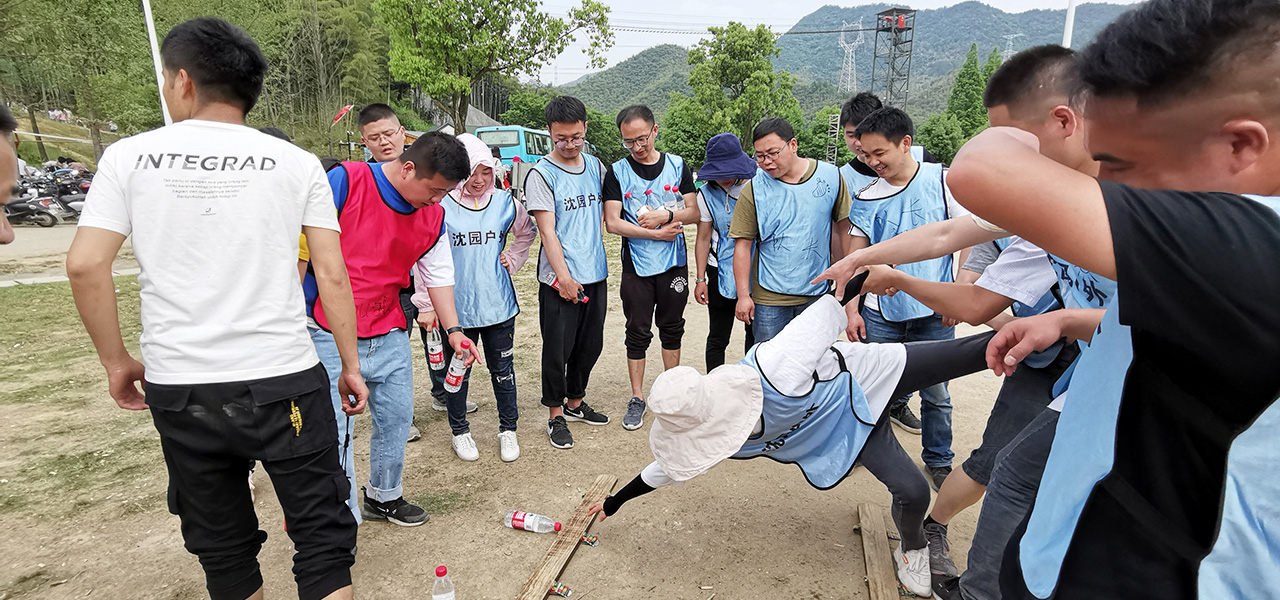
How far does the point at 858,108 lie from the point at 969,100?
129 feet

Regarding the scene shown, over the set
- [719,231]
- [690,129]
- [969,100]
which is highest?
[969,100]

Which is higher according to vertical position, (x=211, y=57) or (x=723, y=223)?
(x=211, y=57)

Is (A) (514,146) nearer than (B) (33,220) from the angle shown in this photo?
No

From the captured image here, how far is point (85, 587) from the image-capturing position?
103 inches

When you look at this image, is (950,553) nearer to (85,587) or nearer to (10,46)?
(85,587)

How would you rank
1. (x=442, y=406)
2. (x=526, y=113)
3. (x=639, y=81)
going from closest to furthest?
(x=442, y=406), (x=526, y=113), (x=639, y=81)

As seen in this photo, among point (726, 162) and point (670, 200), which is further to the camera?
point (670, 200)

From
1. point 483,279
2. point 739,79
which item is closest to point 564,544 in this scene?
point 483,279

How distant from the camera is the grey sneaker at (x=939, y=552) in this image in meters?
2.56

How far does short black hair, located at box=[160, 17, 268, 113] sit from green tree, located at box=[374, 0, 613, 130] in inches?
803

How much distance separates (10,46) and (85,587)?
59.4 feet

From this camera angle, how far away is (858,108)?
167 inches

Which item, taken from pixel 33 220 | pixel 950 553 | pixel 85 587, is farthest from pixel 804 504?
Result: pixel 33 220

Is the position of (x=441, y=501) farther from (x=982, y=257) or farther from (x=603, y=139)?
(x=603, y=139)
